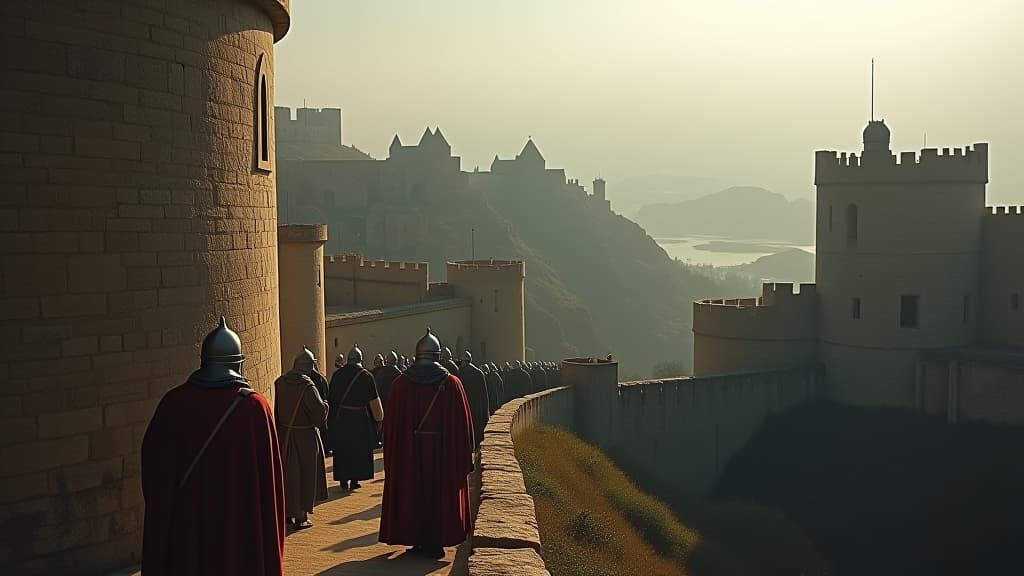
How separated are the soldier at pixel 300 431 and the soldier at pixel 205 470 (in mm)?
3981

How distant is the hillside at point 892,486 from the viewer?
2600cm

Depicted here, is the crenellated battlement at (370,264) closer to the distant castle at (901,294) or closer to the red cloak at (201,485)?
the distant castle at (901,294)

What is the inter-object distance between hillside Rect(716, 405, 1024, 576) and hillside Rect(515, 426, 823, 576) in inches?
99.3

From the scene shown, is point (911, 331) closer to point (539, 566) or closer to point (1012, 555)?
point (1012, 555)

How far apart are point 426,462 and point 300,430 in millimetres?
1773

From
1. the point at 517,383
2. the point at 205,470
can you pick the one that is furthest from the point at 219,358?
the point at 517,383

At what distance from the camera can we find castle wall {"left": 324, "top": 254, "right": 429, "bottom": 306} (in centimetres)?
3378

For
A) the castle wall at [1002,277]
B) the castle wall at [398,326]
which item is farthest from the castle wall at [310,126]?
the castle wall at [1002,277]

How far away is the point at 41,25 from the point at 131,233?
1556 millimetres

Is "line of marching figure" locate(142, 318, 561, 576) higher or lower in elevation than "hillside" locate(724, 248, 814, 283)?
higher

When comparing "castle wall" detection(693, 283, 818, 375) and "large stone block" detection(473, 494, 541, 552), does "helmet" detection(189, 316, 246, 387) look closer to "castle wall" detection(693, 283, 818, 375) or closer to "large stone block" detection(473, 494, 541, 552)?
"large stone block" detection(473, 494, 541, 552)

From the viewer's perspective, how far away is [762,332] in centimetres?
3238

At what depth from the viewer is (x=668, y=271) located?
117 m

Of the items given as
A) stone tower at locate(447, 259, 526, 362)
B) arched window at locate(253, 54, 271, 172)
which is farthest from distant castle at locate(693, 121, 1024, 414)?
arched window at locate(253, 54, 271, 172)
